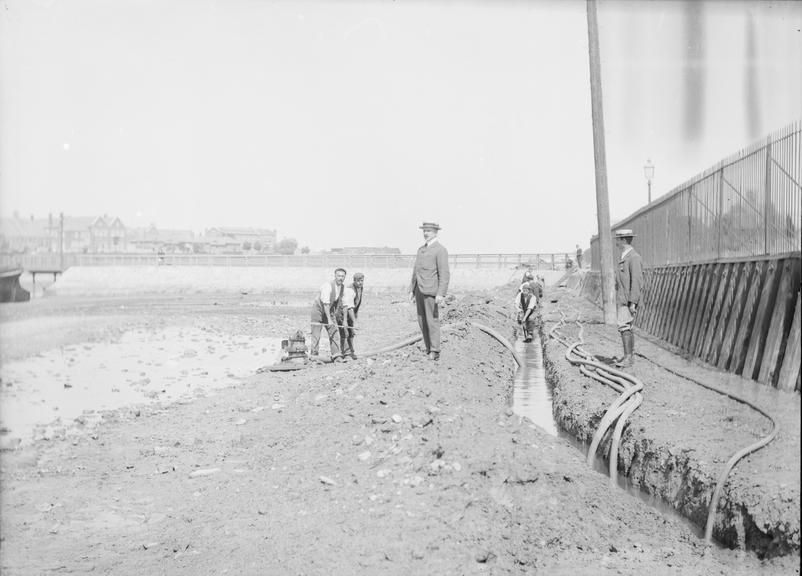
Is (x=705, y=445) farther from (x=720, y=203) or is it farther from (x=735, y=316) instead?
(x=720, y=203)

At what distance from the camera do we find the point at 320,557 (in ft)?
16.8

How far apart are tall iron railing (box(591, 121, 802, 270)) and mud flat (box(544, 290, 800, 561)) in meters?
1.51

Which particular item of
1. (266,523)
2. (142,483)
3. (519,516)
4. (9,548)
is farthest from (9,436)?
(519,516)

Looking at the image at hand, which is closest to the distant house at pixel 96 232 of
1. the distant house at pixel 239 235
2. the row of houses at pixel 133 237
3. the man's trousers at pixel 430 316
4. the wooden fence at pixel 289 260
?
the row of houses at pixel 133 237

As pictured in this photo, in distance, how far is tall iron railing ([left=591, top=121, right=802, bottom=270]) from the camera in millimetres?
7770

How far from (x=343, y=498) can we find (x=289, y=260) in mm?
49235

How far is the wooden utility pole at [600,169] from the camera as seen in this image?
16719mm

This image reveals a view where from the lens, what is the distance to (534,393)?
12680 millimetres

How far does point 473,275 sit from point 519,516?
4333cm

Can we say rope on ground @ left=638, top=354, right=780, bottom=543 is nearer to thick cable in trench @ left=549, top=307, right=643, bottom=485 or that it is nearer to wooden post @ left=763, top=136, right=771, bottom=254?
thick cable in trench @ left=549, top=307, right=643, bottom=485

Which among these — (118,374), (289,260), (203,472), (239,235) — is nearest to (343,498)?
(203,472)

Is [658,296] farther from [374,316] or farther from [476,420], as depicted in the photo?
[374,316]

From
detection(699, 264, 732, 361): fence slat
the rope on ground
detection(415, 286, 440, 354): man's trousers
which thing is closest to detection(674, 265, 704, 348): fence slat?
detection(699, 264, 732, 361): fence slat

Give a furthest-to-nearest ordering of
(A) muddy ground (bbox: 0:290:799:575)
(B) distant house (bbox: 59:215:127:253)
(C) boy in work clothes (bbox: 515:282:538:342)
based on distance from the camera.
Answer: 1. (B) distant house (bbox: 59:215:127:253)
2. (C) boy in work clothes (bbox: 515:282:538:342)
3. (A) muddy ground (bbox: 0:290:799:575)
